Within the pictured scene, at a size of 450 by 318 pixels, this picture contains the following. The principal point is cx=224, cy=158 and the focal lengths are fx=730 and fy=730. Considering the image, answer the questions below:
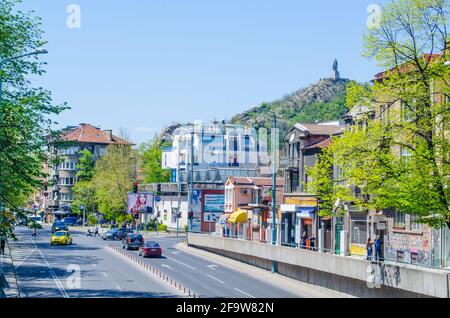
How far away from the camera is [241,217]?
85438 mm

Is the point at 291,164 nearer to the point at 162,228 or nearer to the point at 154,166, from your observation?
the point at 162,228

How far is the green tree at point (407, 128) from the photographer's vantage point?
Answer: 101ft

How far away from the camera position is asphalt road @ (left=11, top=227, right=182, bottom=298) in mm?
35688

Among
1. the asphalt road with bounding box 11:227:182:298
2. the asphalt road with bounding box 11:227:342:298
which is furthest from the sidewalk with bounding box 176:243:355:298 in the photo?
the asphalt road with bounding box 11:227:182:298

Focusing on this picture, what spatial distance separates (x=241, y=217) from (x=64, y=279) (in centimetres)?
4377

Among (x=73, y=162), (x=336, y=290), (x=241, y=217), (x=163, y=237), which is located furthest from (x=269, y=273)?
(x=73, y=162)

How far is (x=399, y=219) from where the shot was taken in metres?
48.1

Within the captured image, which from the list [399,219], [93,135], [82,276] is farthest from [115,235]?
[93,135]

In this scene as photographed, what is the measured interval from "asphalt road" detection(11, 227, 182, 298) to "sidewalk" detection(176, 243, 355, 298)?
23.4 ft

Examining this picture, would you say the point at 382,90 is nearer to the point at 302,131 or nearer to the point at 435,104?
the point at 435,104

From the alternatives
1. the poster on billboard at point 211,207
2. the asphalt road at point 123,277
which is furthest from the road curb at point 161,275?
the poster on billboard at point 211,207

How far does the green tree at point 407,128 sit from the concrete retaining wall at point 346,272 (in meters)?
3.07

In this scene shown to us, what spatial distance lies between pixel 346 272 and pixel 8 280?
1886 cm

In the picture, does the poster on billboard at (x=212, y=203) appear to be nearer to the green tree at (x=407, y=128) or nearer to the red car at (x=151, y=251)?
the red car at (x=151, y=251)
